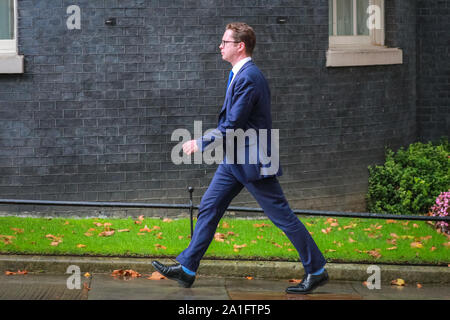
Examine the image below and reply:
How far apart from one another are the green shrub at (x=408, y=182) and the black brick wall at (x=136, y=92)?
118 centimetres

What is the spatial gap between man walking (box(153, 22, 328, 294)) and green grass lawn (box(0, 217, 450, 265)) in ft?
3.31

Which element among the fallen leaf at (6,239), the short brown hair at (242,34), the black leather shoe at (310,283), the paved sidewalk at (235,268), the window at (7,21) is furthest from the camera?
the window at (7,21)

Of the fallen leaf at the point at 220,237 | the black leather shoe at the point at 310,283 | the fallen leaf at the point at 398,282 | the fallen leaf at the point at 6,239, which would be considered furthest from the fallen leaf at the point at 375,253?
the fallen leaf at the point at 6,239

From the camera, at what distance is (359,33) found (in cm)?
1145

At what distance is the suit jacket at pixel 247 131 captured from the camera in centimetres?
652

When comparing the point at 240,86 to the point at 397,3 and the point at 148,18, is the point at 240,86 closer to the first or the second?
the point at 148,18

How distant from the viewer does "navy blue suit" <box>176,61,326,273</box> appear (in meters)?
6.53

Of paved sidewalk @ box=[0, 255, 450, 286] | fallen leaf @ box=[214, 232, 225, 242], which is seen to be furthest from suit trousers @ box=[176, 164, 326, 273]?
fallen leaf @ box=[214, 232, 225, 242]

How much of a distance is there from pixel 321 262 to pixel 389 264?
1233mm

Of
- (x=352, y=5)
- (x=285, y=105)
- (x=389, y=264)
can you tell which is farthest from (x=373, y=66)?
(x=389, y=264)
